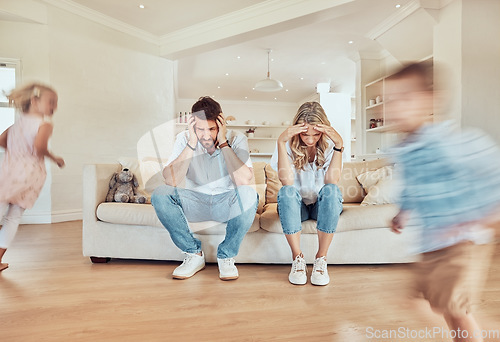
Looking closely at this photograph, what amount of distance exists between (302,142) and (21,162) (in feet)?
4.94

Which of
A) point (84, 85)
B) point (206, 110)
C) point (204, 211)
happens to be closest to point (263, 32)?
point (84, 85)

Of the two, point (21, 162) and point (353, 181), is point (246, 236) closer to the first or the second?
point (353, 181)

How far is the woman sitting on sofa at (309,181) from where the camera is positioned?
1.73 metres

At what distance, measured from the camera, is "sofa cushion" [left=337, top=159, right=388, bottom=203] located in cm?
244

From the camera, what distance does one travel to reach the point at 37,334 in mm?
1139

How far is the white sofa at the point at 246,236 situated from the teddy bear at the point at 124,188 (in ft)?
0.31

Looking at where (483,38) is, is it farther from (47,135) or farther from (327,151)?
(47,135)

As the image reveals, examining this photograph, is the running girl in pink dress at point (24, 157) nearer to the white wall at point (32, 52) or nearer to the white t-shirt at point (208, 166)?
the white t-shirt at point (208, 166)

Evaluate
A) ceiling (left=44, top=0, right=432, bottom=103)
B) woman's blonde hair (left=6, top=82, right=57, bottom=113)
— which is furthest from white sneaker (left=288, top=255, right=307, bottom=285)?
ceiling (left=44, top=0, right=432, bottom=103)

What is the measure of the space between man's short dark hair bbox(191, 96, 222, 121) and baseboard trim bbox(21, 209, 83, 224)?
302cm

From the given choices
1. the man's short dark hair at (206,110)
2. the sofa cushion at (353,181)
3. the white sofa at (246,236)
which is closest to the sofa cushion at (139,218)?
the white sofa at (246,236)

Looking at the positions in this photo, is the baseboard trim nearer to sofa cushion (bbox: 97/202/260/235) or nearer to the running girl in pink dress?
the running girl in pink dress

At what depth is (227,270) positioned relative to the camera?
1736mm

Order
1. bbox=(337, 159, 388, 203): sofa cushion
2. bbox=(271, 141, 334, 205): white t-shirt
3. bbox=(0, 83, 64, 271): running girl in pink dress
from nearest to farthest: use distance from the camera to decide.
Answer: bbox=(0, 83, 64, 271): running girl in pink dress → bbox=(271, 141, 334, 205): white t-shirt → bbox=(337, 159, 388, 203): sofa cushion
